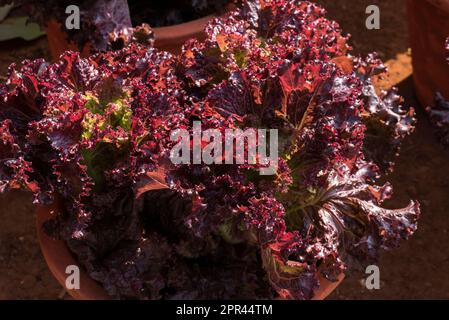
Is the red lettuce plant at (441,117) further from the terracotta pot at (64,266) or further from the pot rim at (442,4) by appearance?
the terracotta pot at (64,266)

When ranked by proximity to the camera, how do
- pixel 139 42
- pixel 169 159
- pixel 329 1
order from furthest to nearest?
pixel 329 1, pixel 139 42, pixel 169 159

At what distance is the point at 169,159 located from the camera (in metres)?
1.93

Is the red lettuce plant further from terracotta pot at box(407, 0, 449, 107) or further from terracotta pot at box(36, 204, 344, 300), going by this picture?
terracotta pot at box(36, 204, 344, 300)

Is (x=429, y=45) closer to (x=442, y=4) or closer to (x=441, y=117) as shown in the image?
(x=442, y=4)

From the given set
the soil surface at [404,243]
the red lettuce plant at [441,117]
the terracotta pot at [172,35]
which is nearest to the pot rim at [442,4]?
the red lettuce plant at [441,117]

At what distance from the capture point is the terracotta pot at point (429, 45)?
9.91 feet

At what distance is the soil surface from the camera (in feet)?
9.78

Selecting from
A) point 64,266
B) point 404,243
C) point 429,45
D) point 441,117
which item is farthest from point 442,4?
point 64,266

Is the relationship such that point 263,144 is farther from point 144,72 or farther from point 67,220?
point 67,220

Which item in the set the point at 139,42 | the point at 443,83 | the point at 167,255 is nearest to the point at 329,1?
the point at 443,83

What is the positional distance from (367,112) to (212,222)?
0.72 m

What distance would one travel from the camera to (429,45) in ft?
10.5

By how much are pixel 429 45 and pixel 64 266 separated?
193cm

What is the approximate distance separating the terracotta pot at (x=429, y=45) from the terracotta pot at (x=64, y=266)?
1.31m
